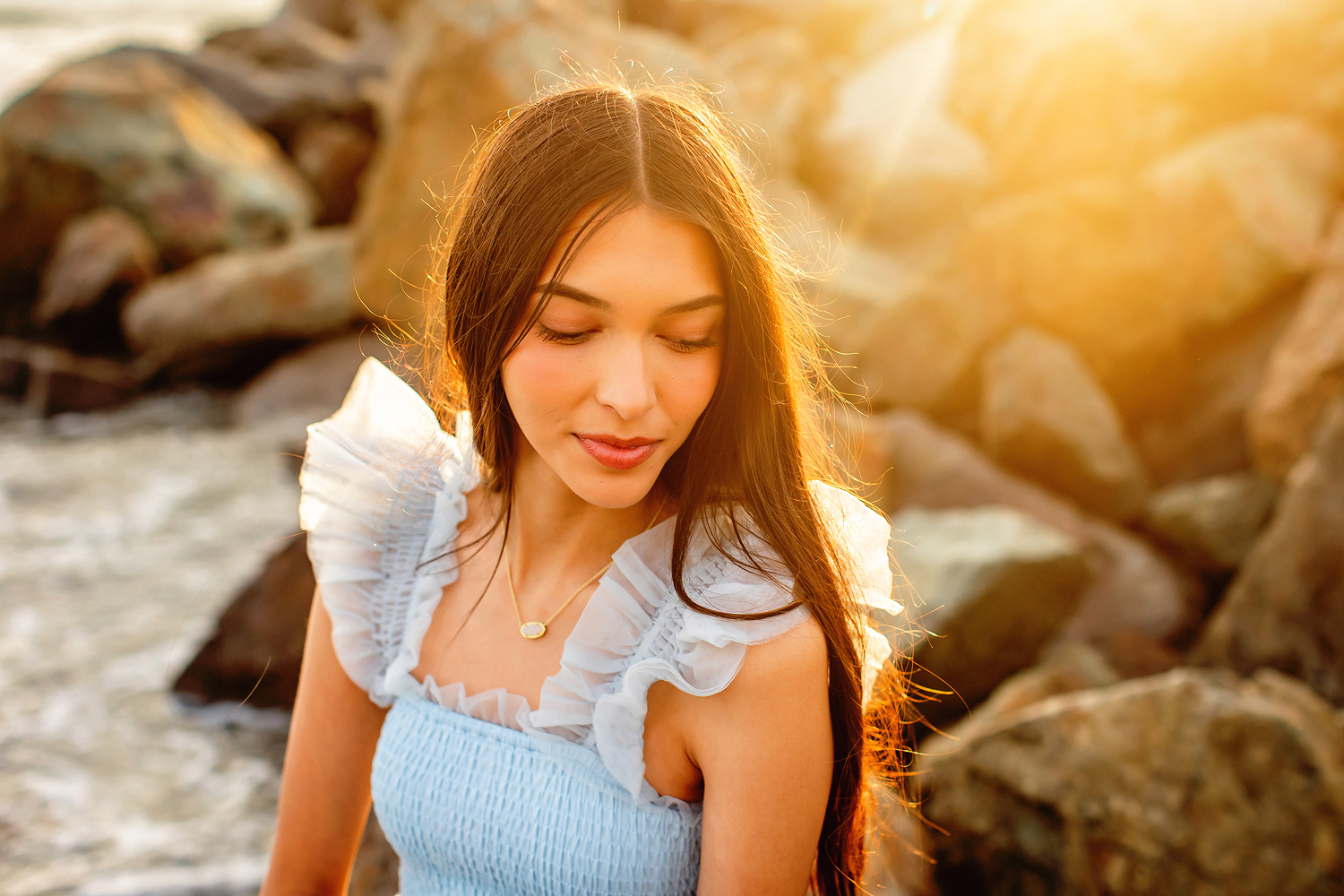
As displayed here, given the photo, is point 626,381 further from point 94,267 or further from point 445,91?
point 94,267

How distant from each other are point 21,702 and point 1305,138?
8772 millimetres

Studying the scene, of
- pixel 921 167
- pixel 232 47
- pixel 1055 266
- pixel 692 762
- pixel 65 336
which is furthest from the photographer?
pixel 232 47

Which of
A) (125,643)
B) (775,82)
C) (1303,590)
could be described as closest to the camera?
(1303,590)

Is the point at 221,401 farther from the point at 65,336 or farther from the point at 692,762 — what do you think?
the point at 692,762

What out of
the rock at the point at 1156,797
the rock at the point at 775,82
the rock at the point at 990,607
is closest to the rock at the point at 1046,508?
the rock at the point at 990,607

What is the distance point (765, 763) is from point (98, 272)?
1157cm

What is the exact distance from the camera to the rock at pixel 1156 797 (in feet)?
7.60

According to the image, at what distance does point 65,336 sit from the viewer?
1082 cm

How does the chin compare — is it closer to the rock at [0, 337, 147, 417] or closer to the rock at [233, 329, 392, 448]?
the rock at [233, 329, 392, 448]

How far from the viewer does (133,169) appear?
441 inches

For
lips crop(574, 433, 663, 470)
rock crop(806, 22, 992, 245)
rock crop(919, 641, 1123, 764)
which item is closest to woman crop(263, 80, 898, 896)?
lips crop(574, 433, 663, 470)

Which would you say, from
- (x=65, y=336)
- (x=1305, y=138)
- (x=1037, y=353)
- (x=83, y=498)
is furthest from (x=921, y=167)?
(x=65, y=336)

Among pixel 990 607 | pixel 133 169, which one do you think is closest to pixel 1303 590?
pixel 990 607

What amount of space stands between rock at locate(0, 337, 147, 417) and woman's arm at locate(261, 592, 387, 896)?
9.10 m
